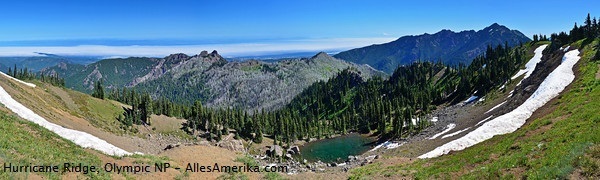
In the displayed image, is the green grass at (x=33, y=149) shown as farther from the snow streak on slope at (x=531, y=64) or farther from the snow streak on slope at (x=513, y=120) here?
the snow streak on slope at (x=531, y=64)

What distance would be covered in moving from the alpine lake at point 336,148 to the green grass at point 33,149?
282ft

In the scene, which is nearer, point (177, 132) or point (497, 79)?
point (177, 132)

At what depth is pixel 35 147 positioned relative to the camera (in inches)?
1248

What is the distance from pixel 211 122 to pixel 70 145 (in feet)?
378

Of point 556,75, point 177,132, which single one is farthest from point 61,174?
point 177,132

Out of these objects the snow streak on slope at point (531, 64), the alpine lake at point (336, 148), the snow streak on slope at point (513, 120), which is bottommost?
the alpine lake at point (336, 148)

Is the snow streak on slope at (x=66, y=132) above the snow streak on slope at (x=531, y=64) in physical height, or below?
below

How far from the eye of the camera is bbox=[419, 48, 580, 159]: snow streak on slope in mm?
64625

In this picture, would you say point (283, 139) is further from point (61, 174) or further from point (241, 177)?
point (61, 174)

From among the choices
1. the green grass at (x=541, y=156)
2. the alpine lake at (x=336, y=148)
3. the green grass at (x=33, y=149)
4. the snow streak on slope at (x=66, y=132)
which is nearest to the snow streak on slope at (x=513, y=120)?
the green grass at (x=541, y=156)

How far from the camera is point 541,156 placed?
2664 centimetres

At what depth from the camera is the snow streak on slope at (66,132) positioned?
5097 cm

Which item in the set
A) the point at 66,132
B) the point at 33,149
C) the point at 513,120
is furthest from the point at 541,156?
the point at 66,132

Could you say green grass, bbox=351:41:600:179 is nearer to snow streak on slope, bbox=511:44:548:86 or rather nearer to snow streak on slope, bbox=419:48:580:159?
snow streak on slope, bbox=419:48:580:159
